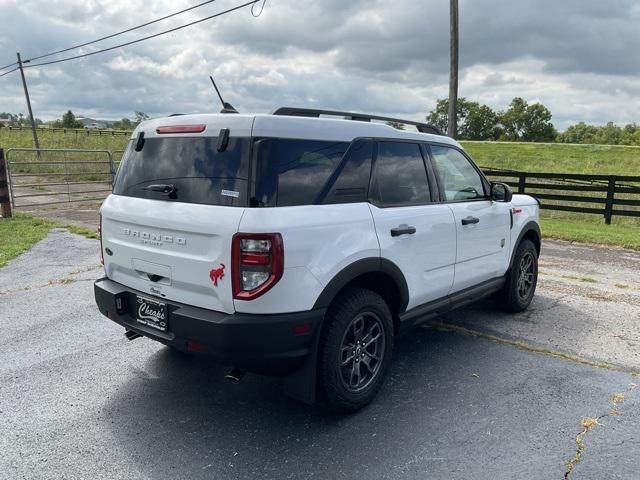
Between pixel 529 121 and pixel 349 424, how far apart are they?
105 m

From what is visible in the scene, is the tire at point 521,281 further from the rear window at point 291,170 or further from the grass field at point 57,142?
the grass field at point 57,142

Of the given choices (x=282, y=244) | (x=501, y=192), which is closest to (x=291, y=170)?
(x=282, y=244)

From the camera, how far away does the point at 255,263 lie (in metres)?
2.76

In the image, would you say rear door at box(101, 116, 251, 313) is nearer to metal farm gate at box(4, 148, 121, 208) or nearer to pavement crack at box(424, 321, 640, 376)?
pavement crack at box(424, 321, 640, 376)

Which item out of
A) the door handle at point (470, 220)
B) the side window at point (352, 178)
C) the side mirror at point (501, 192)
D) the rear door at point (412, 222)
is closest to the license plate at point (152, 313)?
the side window at point (352, 178)

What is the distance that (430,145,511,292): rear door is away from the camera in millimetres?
4285

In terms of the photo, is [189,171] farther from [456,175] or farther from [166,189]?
[456,175]

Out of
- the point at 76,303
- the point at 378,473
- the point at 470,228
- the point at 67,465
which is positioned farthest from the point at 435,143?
the point at 76,303

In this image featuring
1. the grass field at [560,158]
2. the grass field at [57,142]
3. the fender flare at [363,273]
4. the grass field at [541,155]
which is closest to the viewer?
the fender flare at [363,273]

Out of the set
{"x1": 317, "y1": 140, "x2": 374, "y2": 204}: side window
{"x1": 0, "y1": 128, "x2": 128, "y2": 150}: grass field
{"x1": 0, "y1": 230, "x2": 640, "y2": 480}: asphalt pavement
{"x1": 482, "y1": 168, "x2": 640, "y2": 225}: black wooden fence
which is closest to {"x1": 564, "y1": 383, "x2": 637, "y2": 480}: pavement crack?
{"x1": 0, "y1": 230, "x2": 640, "y2": 480}: asphalt pavement

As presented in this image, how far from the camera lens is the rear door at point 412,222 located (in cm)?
353

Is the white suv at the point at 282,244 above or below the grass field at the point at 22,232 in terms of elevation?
above

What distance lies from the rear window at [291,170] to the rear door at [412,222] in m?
0.48

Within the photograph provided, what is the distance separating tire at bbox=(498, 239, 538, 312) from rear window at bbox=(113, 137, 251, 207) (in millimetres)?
3432
